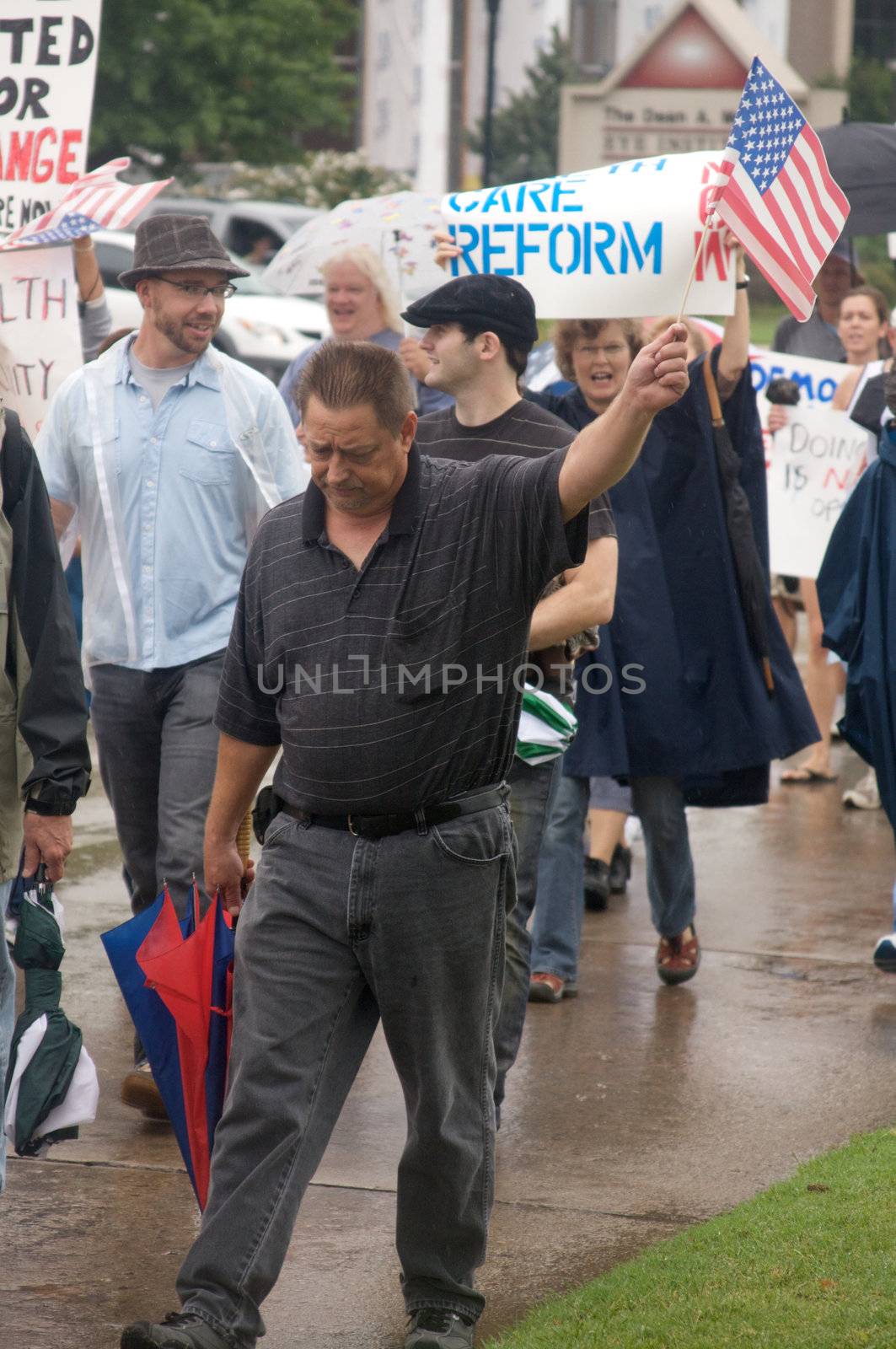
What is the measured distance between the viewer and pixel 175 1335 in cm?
341

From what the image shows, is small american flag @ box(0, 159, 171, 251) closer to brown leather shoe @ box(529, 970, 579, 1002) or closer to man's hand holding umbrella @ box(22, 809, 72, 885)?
brown leather shoe @ box(529, 970, 579, 1002)

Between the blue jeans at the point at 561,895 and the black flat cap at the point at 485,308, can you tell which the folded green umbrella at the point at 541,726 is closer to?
the black flat cap at the point at 485,308

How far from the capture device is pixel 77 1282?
13.3 ft

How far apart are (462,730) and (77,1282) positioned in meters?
1.42

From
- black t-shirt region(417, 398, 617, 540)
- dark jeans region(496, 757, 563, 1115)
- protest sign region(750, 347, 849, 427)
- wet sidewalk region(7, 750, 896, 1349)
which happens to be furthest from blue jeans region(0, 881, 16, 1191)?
protest sign region(750, 347, 849, 427)

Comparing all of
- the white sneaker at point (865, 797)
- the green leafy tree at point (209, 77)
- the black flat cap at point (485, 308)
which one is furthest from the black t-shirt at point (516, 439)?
the green leafy tree at point (209, 77)

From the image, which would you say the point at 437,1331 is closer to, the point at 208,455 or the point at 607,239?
the point at 208,455

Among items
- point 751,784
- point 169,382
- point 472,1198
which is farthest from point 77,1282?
point 751,784

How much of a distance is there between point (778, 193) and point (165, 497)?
1790 millimetres

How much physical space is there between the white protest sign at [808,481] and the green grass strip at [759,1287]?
224 inches

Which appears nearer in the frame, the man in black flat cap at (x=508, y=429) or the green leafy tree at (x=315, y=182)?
the man in black flat cap at (x=508, y=429)

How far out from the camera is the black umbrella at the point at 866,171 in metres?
8.40

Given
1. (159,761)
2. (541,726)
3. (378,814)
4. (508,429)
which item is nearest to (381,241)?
(508,429)

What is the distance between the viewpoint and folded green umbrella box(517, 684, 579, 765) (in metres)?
4.74
